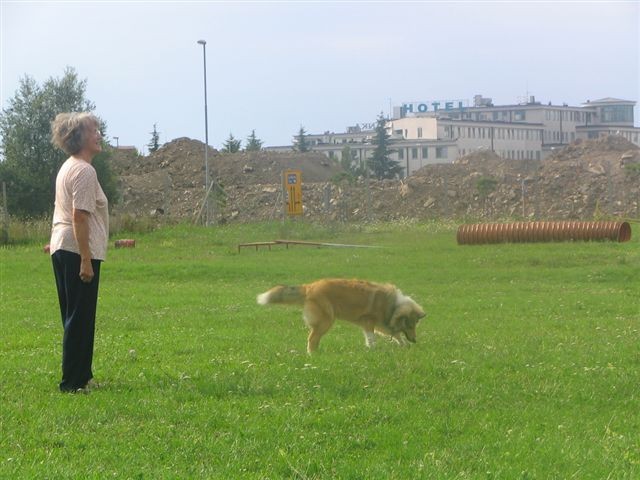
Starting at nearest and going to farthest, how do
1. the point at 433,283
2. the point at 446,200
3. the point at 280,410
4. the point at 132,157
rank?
the point at 280,410
the point at 433,283
the point at 446,200
the point at 132,157

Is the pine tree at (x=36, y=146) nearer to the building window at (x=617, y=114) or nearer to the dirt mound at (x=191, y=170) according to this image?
the dirt mound at (x=191, y=170)

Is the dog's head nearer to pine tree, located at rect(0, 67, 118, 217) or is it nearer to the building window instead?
pine tree, located at rect(0, 67, 118, 217)

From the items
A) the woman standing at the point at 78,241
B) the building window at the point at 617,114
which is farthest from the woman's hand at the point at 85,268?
the building window at the point at 617,114

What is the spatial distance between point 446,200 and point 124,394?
47.8 metres

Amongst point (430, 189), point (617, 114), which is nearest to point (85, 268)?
point (430, 189)

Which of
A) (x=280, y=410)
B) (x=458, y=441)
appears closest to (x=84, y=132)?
(x=280, y=410)

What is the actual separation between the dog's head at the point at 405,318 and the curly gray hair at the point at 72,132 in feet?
15.6

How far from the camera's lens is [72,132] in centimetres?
862

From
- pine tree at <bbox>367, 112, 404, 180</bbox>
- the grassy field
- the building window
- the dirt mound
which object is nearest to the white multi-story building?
the building window

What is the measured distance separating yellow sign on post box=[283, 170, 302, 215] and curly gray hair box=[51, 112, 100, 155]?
3565cm

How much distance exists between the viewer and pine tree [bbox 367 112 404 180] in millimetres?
87688

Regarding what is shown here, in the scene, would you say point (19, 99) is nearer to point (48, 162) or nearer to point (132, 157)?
point (48, 162)

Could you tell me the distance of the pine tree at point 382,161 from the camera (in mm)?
87688

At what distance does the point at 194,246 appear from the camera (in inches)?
1320
